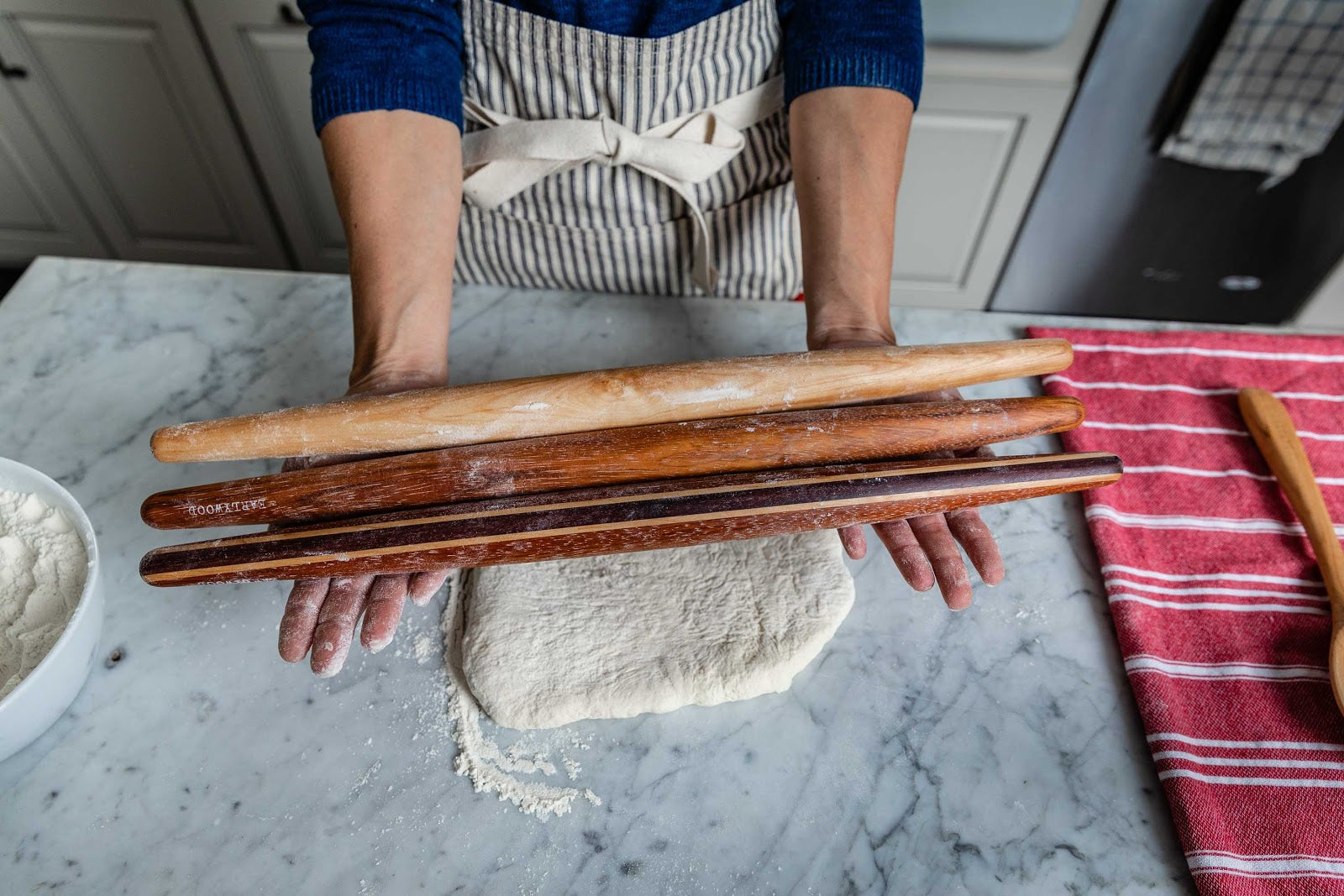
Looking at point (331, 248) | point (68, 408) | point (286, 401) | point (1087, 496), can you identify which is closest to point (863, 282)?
point (1087, 496)

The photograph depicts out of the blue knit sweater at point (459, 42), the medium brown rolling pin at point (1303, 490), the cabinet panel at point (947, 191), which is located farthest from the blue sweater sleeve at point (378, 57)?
the cabinet panel at point (947, 191)

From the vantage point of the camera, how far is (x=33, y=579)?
1.95 feet

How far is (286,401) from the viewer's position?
81cm

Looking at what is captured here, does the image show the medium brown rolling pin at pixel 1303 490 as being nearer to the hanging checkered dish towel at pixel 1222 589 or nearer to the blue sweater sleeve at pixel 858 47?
the hanging checkered dish towel at pixel 1222 589

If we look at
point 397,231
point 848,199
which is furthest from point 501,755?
point 848,199

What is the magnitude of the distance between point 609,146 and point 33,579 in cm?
69

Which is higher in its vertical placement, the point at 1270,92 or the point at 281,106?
the point at 1270,92

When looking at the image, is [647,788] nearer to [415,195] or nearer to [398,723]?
[398,723]

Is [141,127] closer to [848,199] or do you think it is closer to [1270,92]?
[848,199]

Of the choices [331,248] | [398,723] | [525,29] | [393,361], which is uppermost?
[525,29]

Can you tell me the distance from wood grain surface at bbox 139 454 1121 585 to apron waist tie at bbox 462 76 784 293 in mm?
468

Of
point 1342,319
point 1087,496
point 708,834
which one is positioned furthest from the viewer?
point 1342,319

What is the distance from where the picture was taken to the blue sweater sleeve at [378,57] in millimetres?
784

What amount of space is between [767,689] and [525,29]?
76 centimetres
